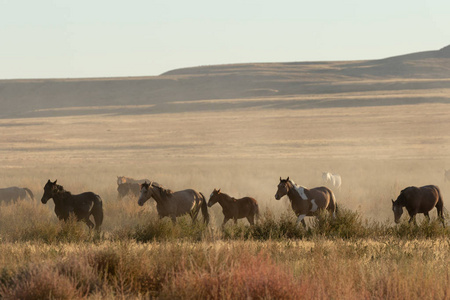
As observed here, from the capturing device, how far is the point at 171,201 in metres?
19.0

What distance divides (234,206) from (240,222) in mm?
661

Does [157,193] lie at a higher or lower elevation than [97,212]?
higher

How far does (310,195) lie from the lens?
19.0 meters

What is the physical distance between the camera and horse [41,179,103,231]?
1823 centimetres

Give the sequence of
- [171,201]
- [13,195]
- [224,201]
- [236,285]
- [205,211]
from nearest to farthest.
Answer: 1. [236,285]
2. [171,201]
3. [224,201]
4. [205,211]
5. [13,195]

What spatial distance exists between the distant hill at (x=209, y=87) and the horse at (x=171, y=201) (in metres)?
102

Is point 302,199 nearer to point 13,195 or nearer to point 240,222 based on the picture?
point 240,222

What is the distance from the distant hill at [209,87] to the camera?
13800cm

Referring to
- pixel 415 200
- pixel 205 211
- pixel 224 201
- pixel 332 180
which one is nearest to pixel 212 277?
pixel 224 201

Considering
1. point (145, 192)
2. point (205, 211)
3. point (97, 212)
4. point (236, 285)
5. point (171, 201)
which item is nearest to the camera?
point (236, 285)

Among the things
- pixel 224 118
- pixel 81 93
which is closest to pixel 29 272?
pixel 224 118

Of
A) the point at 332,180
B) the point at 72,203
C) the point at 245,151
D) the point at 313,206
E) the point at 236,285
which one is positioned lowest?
the point at 245,151

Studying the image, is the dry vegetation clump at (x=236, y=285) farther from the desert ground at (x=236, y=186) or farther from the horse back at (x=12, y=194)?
the horse back at (x=12, y=194)

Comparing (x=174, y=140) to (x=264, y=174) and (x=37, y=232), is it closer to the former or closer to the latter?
(x=264, y=174)
